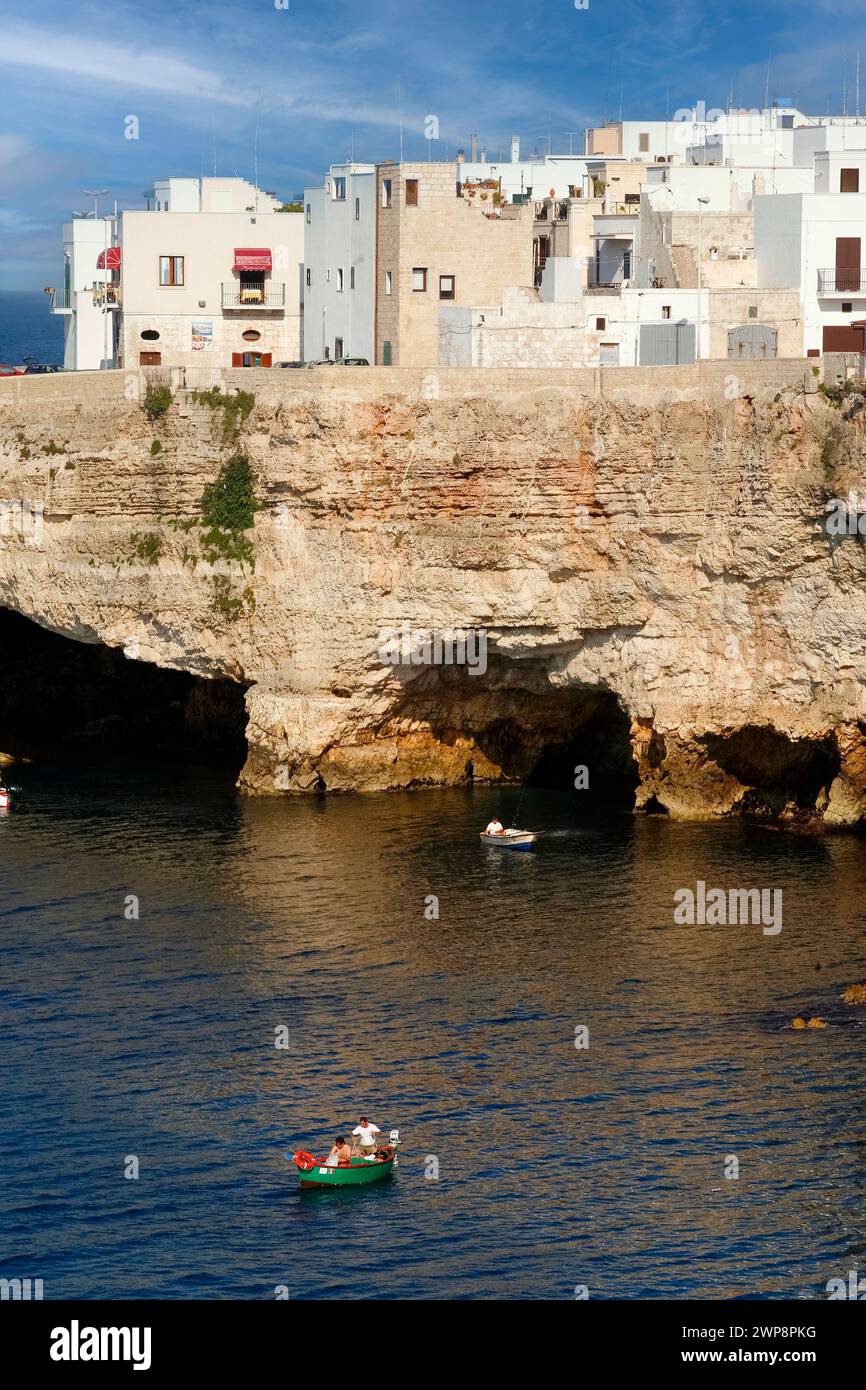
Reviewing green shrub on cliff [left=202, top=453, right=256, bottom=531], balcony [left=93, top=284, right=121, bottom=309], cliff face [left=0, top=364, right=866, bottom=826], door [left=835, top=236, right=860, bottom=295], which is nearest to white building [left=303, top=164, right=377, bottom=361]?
balcony [left=93, top=284, right=121, bottom=309]

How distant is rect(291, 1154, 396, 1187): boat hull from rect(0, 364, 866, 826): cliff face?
98.1ft

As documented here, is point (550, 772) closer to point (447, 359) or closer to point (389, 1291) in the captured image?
point (447, 359)

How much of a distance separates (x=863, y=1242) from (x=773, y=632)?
30752 mm

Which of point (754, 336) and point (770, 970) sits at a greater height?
point (754, 336)

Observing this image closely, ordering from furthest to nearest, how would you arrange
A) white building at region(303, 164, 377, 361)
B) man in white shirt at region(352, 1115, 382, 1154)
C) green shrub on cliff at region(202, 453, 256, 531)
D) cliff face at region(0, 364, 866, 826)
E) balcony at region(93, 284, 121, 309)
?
balcony at region(93, 284, 121, 309)
white building at region(303, 164, 377, 361)
green shrub on cliff at region(202, 453, 256, 531)
cliff face at region(0, 364, 866, 826)
man in white shirt at region(352, 1115, 382, 1154)

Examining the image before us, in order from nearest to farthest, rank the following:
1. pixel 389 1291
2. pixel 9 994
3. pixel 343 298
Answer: pixel 389 1291 → pixel 9 994 → pixel 343 298

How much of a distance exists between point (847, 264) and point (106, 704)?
35.6 meters

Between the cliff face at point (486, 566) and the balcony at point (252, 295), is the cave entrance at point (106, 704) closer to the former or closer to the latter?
the cliff face at point (486, 566)

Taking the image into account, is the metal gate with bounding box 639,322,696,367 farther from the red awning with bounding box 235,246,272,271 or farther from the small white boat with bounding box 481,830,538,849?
the red awning with bounding box 235,246,272,271

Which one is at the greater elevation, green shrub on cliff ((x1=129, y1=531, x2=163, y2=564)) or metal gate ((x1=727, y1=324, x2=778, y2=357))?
metal gate ((x1=727, y1=324, x2=778, y2=357))

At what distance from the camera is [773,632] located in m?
66.2

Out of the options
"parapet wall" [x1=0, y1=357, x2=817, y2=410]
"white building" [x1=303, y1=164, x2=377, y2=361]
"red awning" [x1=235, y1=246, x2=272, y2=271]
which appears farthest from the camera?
"red awning" [x1=235, y1=246, x2=272, y2=271]

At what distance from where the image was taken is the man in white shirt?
41.1 m
